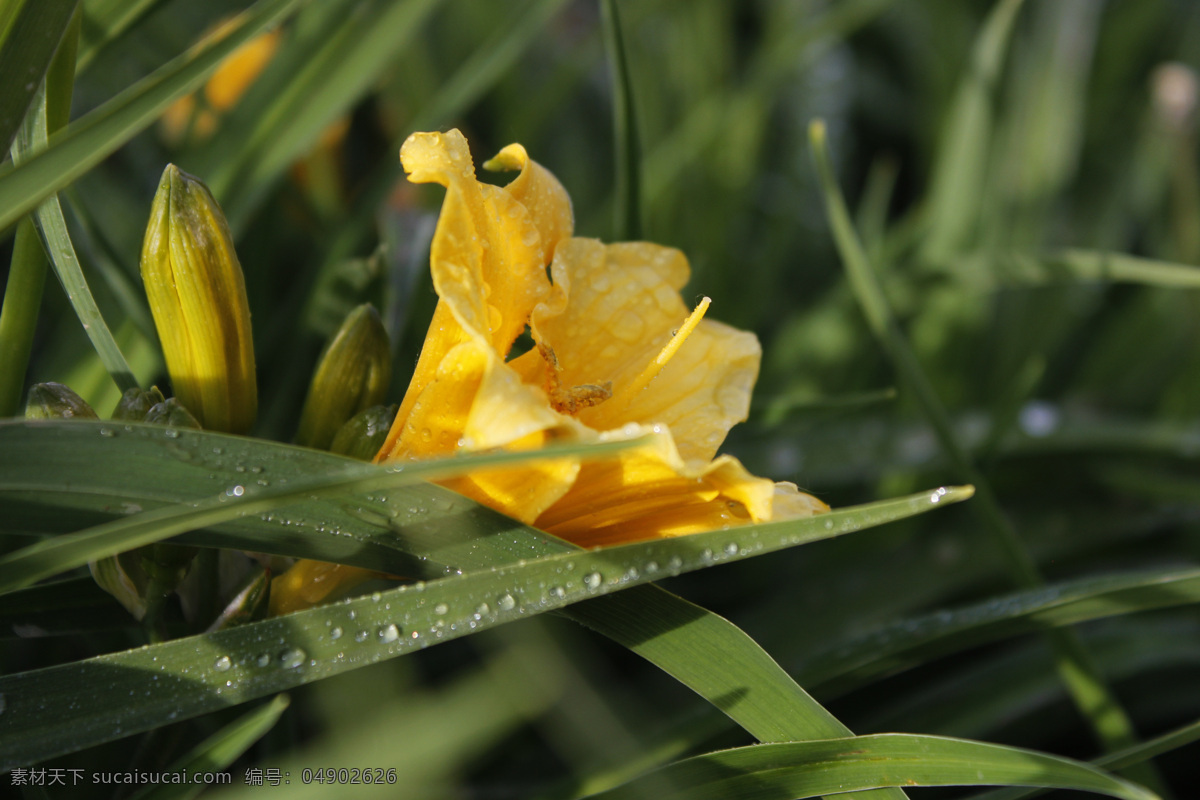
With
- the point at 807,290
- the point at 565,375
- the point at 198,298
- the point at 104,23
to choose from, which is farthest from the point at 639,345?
the point at 807,290

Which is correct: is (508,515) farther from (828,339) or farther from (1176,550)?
(1176,550)

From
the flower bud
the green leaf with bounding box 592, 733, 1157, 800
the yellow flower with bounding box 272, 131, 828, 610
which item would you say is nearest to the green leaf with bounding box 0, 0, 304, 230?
the flower bud

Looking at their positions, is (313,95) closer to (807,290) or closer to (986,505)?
(986,505)

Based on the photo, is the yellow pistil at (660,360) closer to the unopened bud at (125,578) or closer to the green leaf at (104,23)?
the unopened bud at (125,578)

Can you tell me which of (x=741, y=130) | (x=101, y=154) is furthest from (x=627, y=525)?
(x=741, y=130)

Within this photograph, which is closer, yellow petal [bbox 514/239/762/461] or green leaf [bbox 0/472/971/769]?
green leaf [bbox 0/472/971/769]

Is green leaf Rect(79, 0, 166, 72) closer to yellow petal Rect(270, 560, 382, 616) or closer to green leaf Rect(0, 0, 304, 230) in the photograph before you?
green leaf Rect(0, 0, 304, 230)

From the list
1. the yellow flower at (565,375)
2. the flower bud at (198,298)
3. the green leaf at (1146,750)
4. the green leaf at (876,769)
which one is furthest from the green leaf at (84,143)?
the green leaf at (1146,750)
